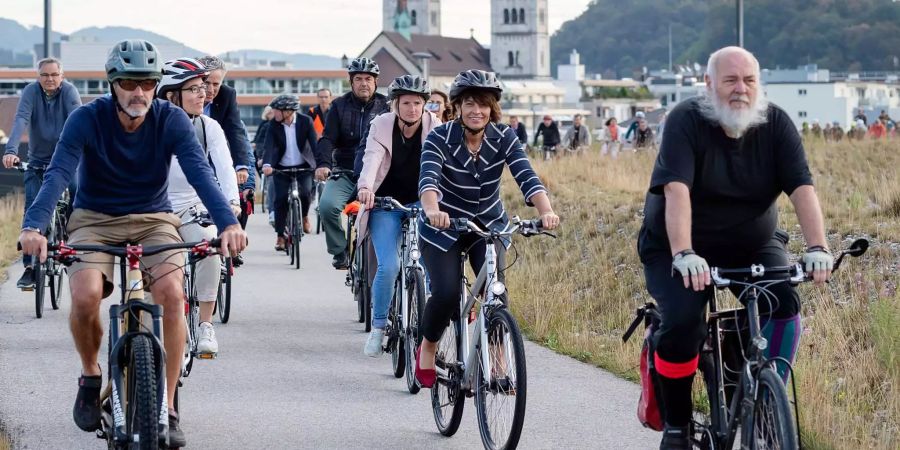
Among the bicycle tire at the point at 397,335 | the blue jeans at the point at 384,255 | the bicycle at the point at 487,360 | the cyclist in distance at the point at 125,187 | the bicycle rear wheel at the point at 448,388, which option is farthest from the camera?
the blue jeans at the point at 384,255

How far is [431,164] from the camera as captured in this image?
7.30m

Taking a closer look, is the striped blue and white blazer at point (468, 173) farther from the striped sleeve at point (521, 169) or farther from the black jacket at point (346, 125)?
the black jacket at point (346, 125)

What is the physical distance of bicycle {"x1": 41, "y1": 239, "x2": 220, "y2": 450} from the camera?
5512 millimetres

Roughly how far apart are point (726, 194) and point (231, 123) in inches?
256

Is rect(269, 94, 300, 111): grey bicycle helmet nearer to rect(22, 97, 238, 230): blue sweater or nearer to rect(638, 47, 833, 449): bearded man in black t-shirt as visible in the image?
rect(22, 97, 238, 230): blue sweater

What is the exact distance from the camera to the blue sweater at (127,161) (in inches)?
236

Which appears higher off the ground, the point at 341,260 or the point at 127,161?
the point at 127,161

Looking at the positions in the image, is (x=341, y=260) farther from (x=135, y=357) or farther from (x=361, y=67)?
(x=135, y=357)

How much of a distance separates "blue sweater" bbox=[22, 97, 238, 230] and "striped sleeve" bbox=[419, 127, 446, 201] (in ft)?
4.41

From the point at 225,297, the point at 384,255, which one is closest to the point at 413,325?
the point at 384,255

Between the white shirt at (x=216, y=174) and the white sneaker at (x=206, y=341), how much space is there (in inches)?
27.4

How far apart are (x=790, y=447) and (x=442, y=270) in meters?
2.79

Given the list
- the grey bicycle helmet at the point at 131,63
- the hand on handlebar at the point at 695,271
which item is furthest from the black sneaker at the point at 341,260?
the hand on handlebar at the point at 695,271

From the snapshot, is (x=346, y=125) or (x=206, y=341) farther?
(x=346, y=125)
